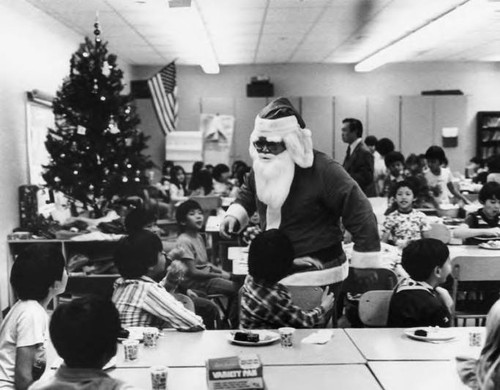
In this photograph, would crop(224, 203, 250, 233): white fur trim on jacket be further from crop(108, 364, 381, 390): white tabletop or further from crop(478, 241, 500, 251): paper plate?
crop(478, 241, 500, 251): paper plate

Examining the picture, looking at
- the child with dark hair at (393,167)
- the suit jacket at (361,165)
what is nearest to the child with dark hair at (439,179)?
the child with dark hair at (393,167)

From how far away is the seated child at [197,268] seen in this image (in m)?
5.01

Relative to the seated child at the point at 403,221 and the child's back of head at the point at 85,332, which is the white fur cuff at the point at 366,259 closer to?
the child's back of head at the point at 85,332

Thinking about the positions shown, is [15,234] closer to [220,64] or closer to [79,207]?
[79,207]

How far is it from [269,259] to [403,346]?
746 mm

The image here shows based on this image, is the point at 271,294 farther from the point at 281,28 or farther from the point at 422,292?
the point at 281,28

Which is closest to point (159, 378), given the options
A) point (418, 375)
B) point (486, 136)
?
point (418, 375)

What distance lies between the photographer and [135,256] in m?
3.26

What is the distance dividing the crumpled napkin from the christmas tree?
14.6ft

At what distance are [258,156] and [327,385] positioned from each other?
1.71 metres

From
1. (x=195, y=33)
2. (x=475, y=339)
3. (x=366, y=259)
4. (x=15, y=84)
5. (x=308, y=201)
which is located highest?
(x=195, y=33)

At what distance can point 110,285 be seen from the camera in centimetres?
619

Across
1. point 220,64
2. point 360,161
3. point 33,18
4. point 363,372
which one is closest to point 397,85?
point 220,64

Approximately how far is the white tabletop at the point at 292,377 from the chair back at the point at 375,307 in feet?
2.86
